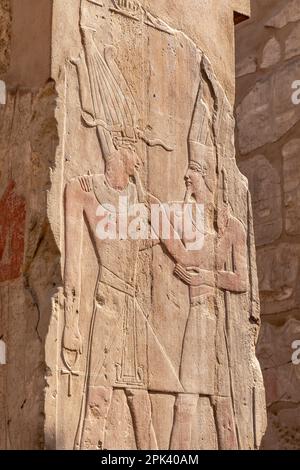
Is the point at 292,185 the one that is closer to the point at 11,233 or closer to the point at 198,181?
the point at 198,181

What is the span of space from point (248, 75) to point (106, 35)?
7.64ft

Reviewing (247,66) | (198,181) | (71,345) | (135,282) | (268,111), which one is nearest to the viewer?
(71,345)

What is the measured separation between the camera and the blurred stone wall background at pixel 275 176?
19.3ft

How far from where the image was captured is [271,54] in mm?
6344

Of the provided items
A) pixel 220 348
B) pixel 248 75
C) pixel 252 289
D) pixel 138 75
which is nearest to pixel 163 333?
pixel 220 348

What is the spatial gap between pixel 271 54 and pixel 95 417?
3090 mm

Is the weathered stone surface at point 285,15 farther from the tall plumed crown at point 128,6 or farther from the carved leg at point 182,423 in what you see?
the carved leg at point 182,423

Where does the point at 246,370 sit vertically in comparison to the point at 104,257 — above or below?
below

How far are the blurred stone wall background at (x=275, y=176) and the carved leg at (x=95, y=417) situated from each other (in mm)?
2068

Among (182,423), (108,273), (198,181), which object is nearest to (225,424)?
(182,423)

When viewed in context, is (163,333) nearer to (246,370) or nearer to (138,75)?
(246,370)

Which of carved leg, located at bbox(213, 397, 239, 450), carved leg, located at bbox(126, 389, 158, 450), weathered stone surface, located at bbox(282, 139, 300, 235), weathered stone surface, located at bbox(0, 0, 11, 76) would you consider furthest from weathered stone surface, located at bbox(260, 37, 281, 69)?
carved leg, located at bbox(126, 389, 158, 450)

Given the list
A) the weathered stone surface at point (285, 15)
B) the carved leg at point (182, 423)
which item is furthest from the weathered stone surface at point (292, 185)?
the carved leg at point (182, 423)
